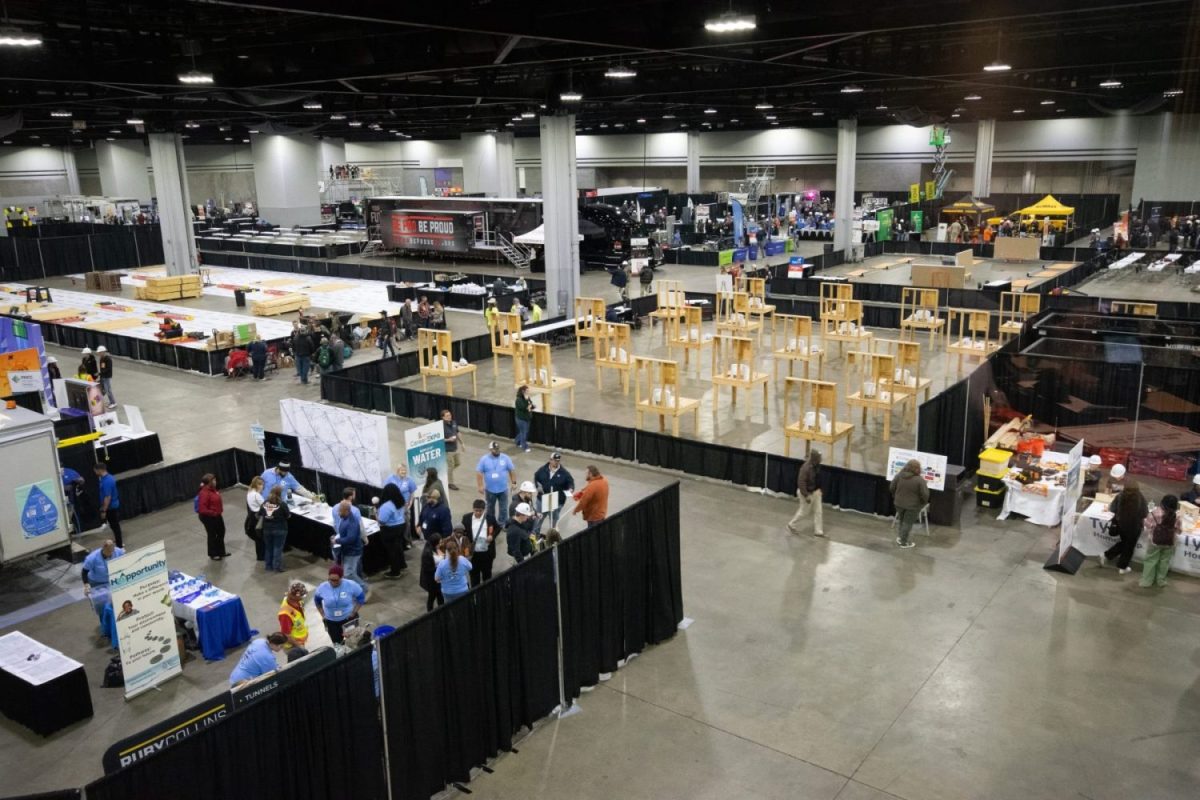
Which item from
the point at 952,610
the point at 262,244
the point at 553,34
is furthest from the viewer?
the point at 262,244

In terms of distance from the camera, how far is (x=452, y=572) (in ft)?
34.5

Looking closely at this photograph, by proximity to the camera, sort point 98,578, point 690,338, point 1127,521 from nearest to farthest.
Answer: point 98,578
point 1127,521
point 690,338

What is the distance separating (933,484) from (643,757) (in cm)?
741

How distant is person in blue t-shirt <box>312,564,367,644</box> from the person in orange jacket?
3.56 metres

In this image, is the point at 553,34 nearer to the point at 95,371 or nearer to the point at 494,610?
the point at 494,610

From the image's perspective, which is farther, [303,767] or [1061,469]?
[1061,469]

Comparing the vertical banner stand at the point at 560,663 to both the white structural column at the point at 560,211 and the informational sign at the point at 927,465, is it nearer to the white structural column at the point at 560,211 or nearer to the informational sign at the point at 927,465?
the informational sign at the point at 927,465

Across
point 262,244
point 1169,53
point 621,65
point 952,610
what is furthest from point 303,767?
point 262,244

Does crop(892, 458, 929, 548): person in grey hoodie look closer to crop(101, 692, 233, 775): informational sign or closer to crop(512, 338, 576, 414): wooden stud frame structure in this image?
crop(512, 338, 576, 414): wooden stud frame structure

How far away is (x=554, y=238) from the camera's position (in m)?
28.6

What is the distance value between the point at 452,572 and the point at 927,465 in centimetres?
770

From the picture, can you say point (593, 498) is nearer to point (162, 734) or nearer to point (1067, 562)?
point (162, 734)

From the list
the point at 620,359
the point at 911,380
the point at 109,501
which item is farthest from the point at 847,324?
the point at 109,501

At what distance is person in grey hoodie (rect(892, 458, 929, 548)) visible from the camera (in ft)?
42.9
